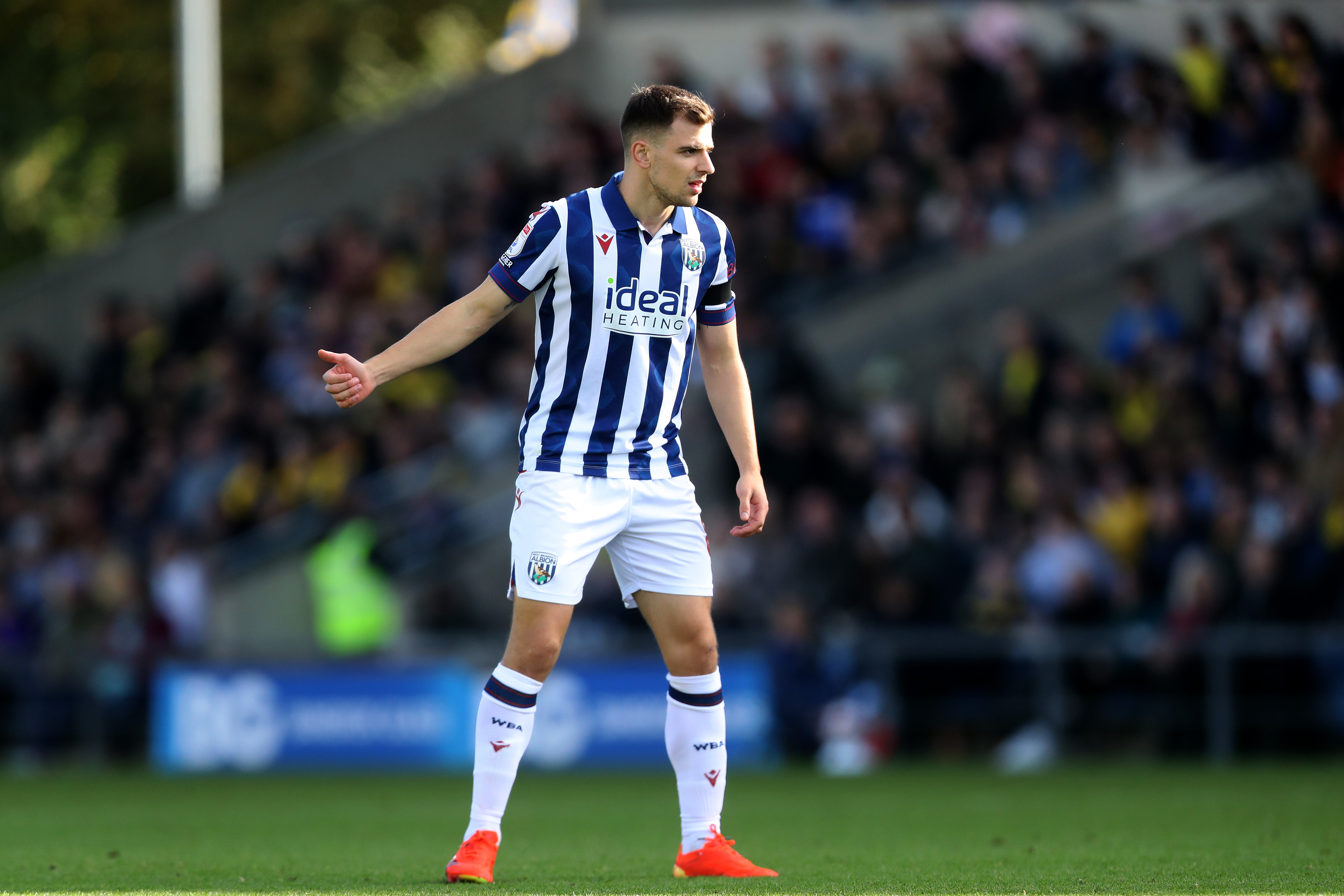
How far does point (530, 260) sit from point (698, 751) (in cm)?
177

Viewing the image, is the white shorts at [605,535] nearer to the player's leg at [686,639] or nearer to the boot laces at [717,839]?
the player's leg at [686,639]

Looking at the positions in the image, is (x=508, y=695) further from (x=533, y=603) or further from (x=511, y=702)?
(x=533, y=603)

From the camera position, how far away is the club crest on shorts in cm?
637

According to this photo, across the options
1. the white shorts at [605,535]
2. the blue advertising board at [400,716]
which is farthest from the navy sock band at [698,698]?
the blue advertising board at [400,716]

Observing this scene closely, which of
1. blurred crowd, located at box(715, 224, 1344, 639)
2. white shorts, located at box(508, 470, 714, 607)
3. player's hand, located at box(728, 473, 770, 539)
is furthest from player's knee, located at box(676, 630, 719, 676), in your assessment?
blurred crowd, located at box(715, 224, 1344, 639)

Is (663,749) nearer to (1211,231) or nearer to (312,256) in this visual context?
(1211,231)

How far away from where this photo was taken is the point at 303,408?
745 inches

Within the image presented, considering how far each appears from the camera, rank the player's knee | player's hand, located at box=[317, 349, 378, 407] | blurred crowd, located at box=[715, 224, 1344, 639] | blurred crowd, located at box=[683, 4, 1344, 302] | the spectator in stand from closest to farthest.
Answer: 1. player's hand, located at box=[317, 349, 378, 407]
2. the player's knee
3. blurred crowd, located at box=[715, 224, 1344, 639]
4. the spectator in stand
5. blurred crowd, located at box=[683, 4, 1344, 302]

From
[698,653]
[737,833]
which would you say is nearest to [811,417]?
[737,833]

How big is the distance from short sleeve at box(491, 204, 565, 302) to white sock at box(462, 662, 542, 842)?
4.09ft

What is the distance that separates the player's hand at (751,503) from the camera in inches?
260

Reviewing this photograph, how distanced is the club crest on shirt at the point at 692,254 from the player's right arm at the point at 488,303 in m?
0.41

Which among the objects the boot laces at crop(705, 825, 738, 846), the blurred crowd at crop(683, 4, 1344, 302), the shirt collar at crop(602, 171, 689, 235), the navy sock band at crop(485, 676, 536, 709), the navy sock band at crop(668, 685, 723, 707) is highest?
the blurred crowd at crop(683, 4, 1344, 302)

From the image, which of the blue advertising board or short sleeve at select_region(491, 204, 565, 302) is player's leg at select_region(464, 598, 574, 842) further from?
the blue advertising board
